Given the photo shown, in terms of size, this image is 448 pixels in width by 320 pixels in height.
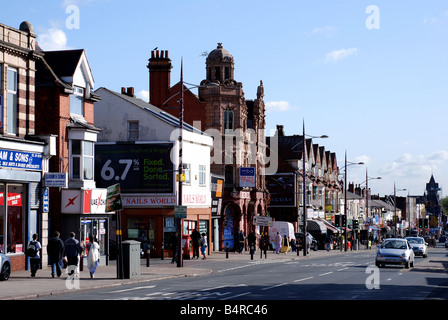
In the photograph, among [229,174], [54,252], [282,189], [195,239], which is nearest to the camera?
[54,252]

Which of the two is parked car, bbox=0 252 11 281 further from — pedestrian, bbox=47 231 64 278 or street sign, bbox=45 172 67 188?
street sign, bbox=45 172 67 188

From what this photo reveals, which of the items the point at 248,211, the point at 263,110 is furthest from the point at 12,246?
the point at 263,110

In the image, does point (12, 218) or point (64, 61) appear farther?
point (64, 61)

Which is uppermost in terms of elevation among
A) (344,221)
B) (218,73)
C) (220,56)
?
(220,56)

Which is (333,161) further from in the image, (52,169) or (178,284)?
(178,284)

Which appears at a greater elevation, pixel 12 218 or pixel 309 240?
pixel 12 218

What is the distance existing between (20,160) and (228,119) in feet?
103

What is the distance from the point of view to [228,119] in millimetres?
62438

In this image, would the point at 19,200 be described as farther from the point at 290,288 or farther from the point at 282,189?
the point at 282,189

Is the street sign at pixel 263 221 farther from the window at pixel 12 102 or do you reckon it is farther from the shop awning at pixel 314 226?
the shop awning at pixel 314 226

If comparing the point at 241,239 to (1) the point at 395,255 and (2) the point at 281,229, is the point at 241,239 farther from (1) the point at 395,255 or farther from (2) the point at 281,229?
(1) the point at 395,255

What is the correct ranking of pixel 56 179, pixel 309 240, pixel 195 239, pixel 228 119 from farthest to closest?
pixel 309 240 → pixel 228 119 → pixel 195 239 → pixel 56 179

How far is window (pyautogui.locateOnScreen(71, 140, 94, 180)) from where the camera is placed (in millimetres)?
37625

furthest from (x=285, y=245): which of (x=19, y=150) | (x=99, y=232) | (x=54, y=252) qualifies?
(x=54, y=252)
